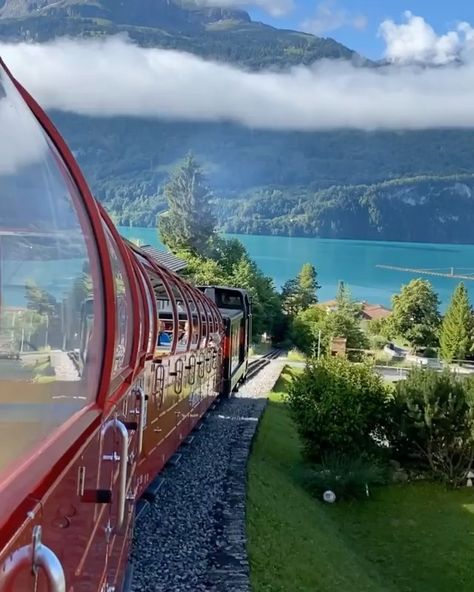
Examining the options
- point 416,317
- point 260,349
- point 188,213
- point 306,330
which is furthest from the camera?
point 188,213

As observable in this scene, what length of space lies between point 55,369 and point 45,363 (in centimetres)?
10

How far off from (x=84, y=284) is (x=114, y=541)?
5.55 feet

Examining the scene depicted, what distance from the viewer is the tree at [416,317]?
188 ft

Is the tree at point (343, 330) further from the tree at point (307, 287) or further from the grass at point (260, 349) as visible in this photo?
the tree at point (307, 287)

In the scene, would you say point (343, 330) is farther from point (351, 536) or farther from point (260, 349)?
point (351, 536)

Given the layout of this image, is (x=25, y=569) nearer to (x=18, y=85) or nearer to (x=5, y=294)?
(x=5, y=294)

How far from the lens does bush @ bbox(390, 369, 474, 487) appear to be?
15.3m

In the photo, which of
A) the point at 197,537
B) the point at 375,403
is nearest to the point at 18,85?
the point at 197,537

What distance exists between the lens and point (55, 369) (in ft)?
6.86

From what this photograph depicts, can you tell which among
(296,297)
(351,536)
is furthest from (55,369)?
(296,297)

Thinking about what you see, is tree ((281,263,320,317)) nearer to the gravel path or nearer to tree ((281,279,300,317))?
tree ((281,279,300,317))

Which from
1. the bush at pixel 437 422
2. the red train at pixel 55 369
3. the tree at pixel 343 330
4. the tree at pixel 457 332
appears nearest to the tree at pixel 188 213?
the tree at pixel 343 330

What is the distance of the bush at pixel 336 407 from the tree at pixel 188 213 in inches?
1488

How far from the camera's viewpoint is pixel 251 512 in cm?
895
